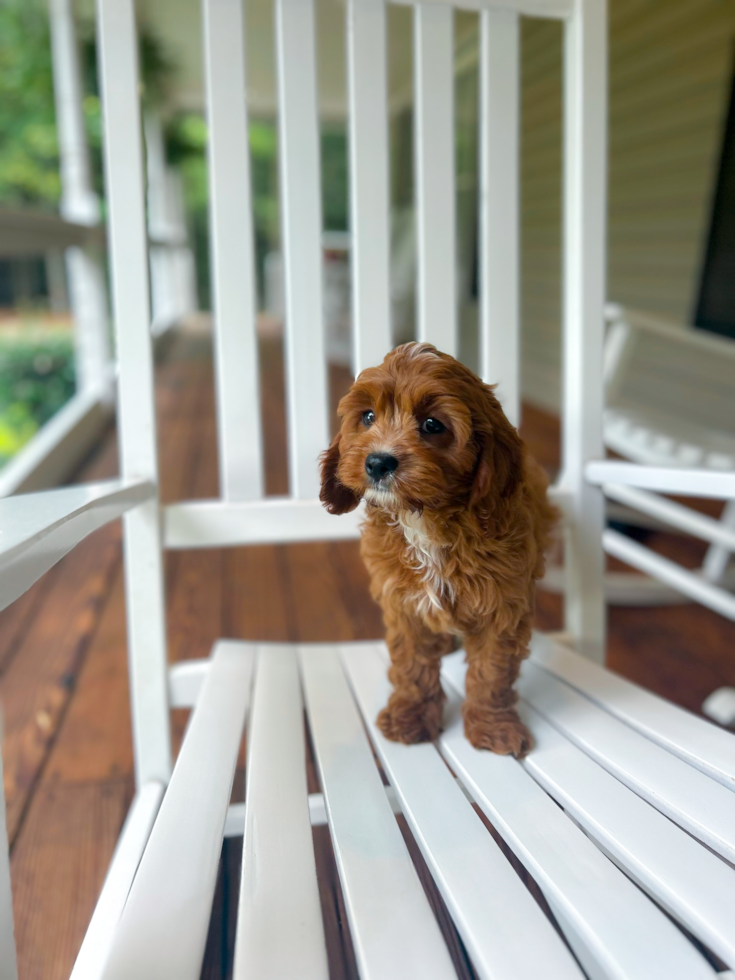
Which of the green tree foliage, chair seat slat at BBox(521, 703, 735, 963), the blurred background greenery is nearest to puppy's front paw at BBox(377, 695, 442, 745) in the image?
chair seat slat at BBox(521, 703, 735, 963)

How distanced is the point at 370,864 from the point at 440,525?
10.6 inches

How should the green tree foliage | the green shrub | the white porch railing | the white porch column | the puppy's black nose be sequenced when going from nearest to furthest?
the puppy's black nose
the white porch railing
the green shrub
the white porch column
the green tree foliage

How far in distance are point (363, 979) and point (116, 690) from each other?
3.44 feet

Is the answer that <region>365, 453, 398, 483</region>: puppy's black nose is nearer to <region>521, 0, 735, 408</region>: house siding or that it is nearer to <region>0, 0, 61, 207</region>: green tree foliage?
<region>521, 0, 735, 408</region>: house siding

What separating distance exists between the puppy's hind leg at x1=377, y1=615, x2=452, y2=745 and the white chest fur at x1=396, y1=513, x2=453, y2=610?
6cm

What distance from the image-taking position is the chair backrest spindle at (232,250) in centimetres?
95

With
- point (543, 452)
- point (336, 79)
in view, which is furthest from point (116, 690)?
point (336, 79)

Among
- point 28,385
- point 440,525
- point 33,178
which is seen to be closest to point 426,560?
point 440,525

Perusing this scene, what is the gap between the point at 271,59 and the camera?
6.54 m

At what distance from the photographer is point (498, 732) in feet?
2.40

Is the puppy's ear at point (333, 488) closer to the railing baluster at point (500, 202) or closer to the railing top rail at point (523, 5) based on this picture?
the railing baluster at point (500, 202)

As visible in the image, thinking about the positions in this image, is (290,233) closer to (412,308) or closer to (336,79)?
(412,308)

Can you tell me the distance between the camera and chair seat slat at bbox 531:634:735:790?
69cm

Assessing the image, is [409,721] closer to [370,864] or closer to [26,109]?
[370,864]
